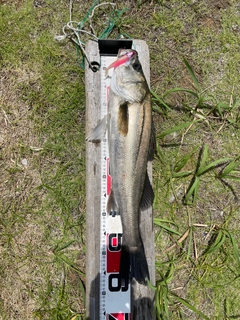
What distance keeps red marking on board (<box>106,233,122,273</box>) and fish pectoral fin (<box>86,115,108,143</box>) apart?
0.91 metres

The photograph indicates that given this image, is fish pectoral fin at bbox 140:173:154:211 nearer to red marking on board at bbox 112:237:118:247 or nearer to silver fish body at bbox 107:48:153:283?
silver fish body at bbox 107:48:153:283

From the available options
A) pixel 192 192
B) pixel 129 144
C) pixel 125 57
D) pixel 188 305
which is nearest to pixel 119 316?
pixel 188 305

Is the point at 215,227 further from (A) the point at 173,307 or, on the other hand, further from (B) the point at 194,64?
(B) the point at 194,64

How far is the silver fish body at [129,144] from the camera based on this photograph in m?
2.65

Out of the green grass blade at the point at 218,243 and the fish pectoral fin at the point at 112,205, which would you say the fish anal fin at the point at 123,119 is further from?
the green grass blade at the point at 218,243

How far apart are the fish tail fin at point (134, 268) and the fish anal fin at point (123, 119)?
1.10 m

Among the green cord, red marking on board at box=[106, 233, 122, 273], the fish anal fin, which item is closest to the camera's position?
the fish anal fin

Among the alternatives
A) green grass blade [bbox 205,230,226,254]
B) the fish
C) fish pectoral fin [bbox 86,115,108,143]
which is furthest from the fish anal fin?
green grass blade [bbox 205,230,226,254]

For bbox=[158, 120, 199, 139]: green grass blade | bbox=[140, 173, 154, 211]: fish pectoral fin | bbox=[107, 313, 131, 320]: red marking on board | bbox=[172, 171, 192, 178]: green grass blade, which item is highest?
bbox=[158, 120, 199, 139]: green grass blade

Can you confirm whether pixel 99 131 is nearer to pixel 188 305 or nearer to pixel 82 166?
pixel 82 166

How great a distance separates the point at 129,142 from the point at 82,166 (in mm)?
873

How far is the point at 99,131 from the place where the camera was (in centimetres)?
297

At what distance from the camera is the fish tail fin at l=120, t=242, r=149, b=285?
113 inches

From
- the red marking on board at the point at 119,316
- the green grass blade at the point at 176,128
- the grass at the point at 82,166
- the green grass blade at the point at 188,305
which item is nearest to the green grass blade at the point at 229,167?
the grass at the point at 82,166
